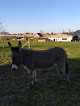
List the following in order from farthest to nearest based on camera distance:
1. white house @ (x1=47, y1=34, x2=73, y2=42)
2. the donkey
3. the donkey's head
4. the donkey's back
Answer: white house @ (x1=47, y1=34, x2=73, y2=42), the donkey's back, the donkey, the donkey's head

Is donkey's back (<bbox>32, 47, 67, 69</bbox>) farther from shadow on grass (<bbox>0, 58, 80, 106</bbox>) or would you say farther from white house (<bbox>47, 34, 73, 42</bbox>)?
white house (<bbox>47, 34, 73, 42</bbox>)

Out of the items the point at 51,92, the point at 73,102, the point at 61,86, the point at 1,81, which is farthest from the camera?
the point at 1,81

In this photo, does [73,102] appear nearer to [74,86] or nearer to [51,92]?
[51,92]

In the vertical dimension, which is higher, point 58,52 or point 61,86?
point 58,52

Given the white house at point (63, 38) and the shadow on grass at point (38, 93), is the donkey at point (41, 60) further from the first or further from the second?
the white house at point (63, 38)

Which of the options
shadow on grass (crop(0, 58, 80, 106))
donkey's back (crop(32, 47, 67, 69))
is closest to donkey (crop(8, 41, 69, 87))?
donkey's back (crop(32, 47, 67, 69))

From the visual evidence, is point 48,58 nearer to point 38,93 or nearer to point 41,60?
point 41,60

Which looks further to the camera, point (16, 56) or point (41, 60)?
point (41, 60)

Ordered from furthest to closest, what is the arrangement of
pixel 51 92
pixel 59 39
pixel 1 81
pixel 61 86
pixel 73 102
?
1. pixel 59 39
2. pixel 1 81
3. pixel 61 86
4. pixel 51 92
5. pixel 73 102

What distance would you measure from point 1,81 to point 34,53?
8.63 ft

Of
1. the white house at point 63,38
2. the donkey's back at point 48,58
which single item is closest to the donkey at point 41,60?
the donkey's back at point 48,58

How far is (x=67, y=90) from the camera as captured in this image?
5.00 metres

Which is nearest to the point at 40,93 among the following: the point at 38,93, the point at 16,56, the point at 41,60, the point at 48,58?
the point at 38,93

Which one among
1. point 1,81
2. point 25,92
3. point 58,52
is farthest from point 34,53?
point 1,81
